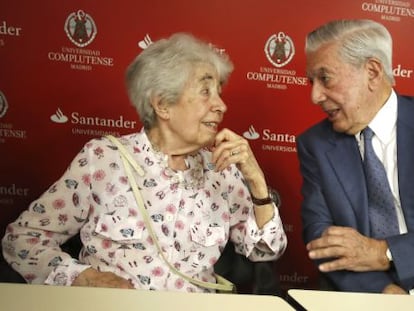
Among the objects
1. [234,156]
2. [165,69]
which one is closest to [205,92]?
[165,69]

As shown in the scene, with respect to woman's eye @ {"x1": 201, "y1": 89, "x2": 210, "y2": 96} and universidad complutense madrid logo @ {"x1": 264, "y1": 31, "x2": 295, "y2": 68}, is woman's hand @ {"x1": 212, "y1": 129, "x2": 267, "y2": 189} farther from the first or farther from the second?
universidad complutense madrid logo @ {"x1": 264, "y1": 31, "x2": 295, "y2": 68}

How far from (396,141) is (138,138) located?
1053 mm

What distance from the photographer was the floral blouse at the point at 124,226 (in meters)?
1.71

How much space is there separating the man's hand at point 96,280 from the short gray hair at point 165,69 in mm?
616

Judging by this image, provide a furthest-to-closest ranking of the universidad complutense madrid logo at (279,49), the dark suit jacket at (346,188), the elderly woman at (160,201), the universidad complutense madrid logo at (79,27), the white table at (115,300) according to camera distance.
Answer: the universidad complutense madrid logo at (279,49)
the universidad complutense madrid logo at (79,27)
the dark suit jacket at (346,188)
the elderly woman at (160,201)
the white table at (115,300)

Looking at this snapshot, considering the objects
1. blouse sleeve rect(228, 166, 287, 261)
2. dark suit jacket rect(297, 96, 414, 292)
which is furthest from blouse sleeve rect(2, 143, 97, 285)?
dark suit jacket rect(297, 96, 414, 292)

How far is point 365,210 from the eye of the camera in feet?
6.37

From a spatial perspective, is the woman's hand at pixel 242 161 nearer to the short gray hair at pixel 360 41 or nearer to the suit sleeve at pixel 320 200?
the suit sleeve at pixel 320 200

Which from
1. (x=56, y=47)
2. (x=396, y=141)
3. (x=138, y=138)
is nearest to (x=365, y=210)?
(x=396, y=141)

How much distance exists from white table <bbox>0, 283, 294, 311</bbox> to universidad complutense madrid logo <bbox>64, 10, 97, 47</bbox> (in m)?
1.50

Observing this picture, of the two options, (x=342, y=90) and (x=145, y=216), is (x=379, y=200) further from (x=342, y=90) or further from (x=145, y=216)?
(x=145, y=216)

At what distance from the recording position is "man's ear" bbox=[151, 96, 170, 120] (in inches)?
72.6

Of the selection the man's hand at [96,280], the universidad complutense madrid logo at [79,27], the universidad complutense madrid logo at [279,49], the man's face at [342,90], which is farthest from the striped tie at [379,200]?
the universidad complutense madrid logo at [79,27]

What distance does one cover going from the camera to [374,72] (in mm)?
1979
